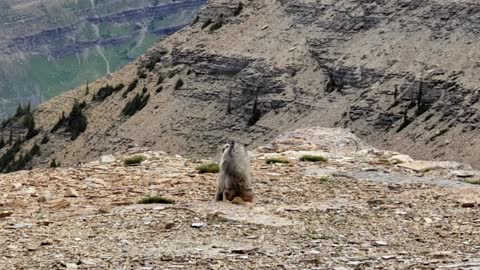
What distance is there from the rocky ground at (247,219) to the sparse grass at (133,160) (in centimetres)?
24

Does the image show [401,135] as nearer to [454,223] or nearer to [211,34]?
[211,34]

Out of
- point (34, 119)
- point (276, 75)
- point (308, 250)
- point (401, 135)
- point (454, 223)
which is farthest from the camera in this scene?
point (34, 119)

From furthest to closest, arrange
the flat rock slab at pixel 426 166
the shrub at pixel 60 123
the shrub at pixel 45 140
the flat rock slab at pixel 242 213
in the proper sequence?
the shrub at pixel 45 140, the shrub at pixel 60 123, the flat rock slab at pixel 426 166, the flat rock slab at pixel 242 213

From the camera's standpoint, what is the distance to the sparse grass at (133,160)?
18.3m

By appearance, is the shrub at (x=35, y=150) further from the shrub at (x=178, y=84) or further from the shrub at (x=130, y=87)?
the shrub at (x=178, y=84)

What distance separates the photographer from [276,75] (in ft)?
239

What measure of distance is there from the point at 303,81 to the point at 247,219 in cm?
5818

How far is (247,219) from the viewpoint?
13.1m

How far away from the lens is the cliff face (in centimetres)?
5712

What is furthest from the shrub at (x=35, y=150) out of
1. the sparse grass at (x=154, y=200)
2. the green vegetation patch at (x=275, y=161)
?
the sparse grass at (x=154, y=200)

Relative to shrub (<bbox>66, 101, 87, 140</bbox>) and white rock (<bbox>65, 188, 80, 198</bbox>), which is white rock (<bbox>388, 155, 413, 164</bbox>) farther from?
shrub (<bbox>66, 101, 87, 140</bbox>)

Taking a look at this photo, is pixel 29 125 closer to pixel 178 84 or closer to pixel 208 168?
pixel 178 84

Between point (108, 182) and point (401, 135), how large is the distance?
41.9 metres

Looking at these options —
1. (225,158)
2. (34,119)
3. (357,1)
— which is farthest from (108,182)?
(34,119)
